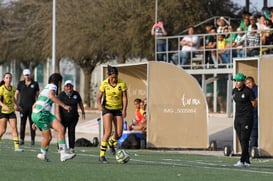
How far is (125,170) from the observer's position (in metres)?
16.8

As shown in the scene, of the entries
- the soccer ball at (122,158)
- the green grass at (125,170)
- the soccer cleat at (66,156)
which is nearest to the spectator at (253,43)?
the green grass at (125,170)

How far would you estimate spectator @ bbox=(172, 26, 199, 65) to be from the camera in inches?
1307

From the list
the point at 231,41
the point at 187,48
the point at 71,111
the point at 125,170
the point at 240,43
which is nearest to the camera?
the point at 125,170

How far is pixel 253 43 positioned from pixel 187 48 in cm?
407

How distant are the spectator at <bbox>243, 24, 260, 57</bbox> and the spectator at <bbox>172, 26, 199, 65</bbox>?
10.7ft

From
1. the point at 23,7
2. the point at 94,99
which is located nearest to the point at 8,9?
the point at 23,7

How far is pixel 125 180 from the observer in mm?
14789

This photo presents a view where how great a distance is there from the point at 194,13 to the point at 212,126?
13183 millimetres

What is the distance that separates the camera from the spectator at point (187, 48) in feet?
109

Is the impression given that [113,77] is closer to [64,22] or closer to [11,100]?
[11,100]

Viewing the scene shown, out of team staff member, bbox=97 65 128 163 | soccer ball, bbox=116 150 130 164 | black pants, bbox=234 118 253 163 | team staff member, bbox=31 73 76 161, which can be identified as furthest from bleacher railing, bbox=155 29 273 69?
team staff member, bbox=31 73 76 161

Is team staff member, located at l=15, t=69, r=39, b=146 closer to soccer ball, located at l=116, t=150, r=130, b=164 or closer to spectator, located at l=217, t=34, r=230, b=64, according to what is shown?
spectator, located at l=217, t=34, r=230, b=64

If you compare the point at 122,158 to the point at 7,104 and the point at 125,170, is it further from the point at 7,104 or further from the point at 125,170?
the point at 7,104

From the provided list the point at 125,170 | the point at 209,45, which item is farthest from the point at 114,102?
the point at 209,45
